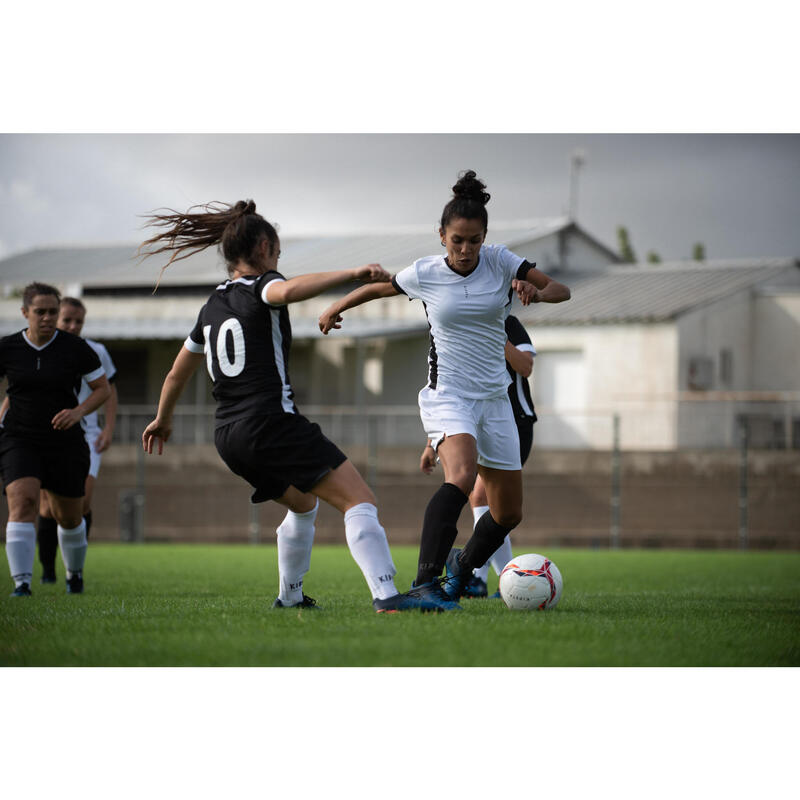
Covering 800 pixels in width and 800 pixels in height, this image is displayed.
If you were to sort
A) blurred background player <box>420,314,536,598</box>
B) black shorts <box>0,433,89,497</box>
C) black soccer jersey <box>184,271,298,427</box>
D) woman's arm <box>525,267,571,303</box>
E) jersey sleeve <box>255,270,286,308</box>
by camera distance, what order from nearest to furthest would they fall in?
1. jersey sleeve <box>255,270,286,308</box>
2. black soccer jersey <box>184,271,298,427</box>
3. woman's arm <box>525,267,571,303</box>
4. blurred background player <box>420,314,536,598</box>
5. black shorts <box>0,433,89,497</box>

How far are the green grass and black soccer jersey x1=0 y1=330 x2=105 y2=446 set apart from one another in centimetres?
110

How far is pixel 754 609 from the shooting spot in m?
6.34

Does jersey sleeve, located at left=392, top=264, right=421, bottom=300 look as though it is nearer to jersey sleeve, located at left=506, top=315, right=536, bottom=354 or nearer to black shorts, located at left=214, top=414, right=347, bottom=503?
black shorts, located at left=214, top=414, right=347, bottom=503

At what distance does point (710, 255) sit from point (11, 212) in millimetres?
19786

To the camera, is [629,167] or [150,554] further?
[629,167]

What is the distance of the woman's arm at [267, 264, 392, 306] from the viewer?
4.60 metres

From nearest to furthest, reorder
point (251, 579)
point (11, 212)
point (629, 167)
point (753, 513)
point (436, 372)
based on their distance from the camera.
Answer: point (436, 372) → point (251, 579) → point (753, 513) → point (629, 167) → point (11, 212)

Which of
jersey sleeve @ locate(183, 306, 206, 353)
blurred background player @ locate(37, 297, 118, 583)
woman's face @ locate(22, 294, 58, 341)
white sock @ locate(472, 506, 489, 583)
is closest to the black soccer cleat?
white sock @ locate(472, 506, 489, 583)

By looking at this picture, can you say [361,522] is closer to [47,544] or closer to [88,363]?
[88,363]

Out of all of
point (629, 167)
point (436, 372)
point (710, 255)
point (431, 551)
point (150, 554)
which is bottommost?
point (150, 554)

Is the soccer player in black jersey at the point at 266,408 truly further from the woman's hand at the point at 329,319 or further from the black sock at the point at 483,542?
the black sock at the point at 483,542

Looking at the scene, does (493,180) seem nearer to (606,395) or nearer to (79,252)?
(606,395)

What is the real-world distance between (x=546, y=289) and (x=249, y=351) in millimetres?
1485

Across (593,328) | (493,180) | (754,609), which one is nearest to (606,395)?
(593,328)
